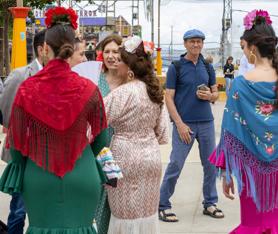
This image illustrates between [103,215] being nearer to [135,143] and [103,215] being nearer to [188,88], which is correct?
[135,143]

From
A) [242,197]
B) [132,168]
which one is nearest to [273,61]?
[242,197]

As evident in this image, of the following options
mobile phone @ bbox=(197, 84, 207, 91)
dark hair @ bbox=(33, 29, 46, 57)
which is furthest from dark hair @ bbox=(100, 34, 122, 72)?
mobile phone @ bbox=(197, 84, 207, 91)

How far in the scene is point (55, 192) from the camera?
364cm

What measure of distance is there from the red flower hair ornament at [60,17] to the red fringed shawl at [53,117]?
42cm

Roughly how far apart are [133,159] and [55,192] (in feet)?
3.67

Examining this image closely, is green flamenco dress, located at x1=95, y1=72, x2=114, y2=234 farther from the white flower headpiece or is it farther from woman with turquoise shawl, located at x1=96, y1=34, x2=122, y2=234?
the white flower headpiece

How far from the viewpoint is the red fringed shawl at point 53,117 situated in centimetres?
359

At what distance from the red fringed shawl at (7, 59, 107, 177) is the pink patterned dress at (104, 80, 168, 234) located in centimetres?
94

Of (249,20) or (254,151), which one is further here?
(249,20)

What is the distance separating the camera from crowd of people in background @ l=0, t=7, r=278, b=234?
363 cm

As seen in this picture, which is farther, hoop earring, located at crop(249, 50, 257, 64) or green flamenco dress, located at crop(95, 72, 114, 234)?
green flamenco dress, located at crop(95, 72, 114, 234)

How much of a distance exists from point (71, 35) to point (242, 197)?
1521 millimetres

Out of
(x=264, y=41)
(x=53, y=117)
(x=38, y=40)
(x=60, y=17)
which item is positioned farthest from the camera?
(x=38, y=40)

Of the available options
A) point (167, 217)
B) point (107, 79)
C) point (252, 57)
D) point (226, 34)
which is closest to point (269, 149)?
point (252, 57)
